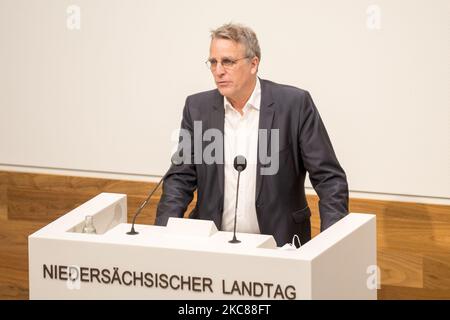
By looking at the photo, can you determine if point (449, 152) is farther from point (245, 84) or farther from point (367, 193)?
point (245, 84)

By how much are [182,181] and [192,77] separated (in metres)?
0.81

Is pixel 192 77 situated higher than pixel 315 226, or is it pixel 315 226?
pixel 192 77

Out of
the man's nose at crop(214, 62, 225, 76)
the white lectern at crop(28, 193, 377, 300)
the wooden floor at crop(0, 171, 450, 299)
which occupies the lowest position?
the wooden floor at crop(0, 171, 450, 299)

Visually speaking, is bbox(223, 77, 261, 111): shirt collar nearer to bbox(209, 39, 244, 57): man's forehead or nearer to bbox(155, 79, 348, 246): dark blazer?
bbox(155, 79, 348, 246): dark blazer

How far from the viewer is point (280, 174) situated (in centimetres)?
269

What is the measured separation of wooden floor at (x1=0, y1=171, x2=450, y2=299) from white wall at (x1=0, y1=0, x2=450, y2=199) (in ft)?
0.21

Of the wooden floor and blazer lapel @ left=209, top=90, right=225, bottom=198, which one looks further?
the wooden floor

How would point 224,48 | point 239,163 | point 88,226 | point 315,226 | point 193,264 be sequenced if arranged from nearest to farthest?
point 193,264 → point 239,163 → point 88,226 → point 224,48 → point 315,226

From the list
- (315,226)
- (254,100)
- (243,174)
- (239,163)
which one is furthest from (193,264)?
(315,226)

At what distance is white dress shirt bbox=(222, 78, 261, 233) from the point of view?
270 cm

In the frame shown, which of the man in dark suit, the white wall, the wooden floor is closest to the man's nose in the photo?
the man in dark suit

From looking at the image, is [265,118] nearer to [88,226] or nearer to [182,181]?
[182,181]

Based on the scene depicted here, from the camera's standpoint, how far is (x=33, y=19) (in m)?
3.71

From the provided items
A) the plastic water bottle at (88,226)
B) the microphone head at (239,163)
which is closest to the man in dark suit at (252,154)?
the plastic water bottle at (88,226)
